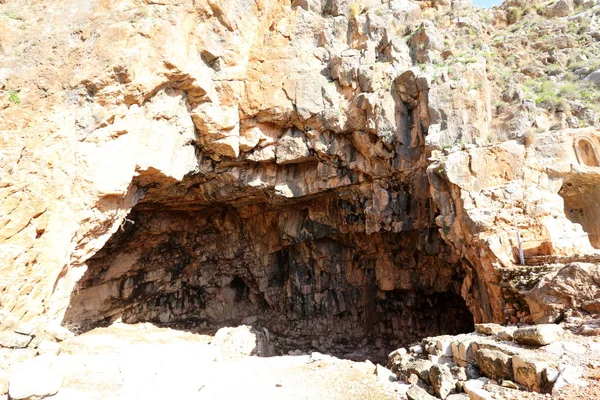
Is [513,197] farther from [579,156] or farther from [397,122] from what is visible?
[397,122]

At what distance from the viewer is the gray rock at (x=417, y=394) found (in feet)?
18.5

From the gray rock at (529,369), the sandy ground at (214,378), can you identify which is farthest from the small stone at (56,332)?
the gray rock at (529,369)

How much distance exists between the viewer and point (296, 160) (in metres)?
15.2

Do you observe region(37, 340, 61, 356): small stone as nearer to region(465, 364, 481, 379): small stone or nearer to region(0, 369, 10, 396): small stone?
region(0, 369, 10, 396): small stone

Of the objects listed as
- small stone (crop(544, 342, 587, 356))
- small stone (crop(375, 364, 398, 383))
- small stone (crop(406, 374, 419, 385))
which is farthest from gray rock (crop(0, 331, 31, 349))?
small stone (crop(544, 342, 587, 356))

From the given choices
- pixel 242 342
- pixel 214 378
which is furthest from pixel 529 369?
pixel 242 342

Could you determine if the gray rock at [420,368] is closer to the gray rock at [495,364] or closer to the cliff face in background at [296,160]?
the gray rock at [495,364]

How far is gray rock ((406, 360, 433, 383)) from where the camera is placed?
20.9 ft

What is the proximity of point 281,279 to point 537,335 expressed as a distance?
15.7m

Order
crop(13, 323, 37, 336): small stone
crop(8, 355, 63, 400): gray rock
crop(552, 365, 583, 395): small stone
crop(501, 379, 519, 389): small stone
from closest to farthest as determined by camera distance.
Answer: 1. crop(552, 365, 583, 395): small stone
2. crop(501, 379, 519, 389): small stone
3. crop(8, 355, 63, 400): gray rock
4. crop(13, 323, 37, 336): small stone

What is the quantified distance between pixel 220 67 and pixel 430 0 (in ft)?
41.4

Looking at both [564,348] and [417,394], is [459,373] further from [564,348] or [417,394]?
[564,348]

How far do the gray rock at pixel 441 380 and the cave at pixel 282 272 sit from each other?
354 inches

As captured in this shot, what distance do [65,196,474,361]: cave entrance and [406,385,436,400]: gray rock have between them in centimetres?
958
